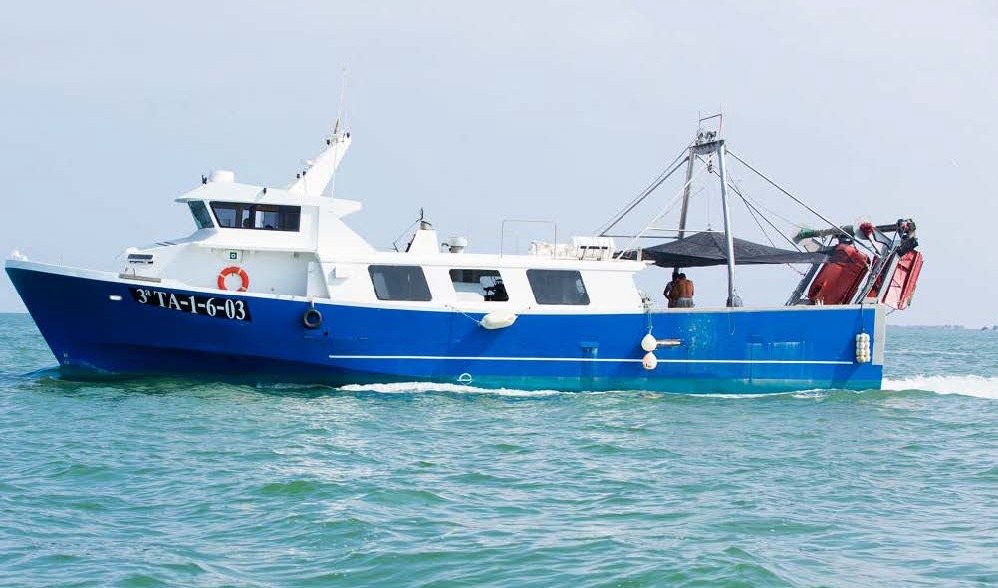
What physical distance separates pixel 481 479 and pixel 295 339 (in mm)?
6799

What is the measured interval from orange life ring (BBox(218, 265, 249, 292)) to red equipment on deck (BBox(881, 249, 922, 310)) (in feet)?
39.2

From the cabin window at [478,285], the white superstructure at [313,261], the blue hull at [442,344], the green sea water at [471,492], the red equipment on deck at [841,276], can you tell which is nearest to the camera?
the green sea water at [471,492]

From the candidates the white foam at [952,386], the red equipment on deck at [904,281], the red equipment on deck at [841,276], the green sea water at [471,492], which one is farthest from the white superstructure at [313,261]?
the white foam at [952,386]

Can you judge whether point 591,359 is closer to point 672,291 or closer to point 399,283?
point 672,291

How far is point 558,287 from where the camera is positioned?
17.0 metres

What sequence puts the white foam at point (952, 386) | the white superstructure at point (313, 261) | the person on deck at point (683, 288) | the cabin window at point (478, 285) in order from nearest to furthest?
1. the white superstructure at point (313, 261)
2. the cabin window at point (478, 285)
3. the person on deck at point (683, 288)
4. the white foam at point (952, 386)

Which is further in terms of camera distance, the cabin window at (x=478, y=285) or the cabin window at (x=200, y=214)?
the cabin window at (x=478, y=285)

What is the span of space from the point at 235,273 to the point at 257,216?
104cm

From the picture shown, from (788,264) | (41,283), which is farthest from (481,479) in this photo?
(788,264)

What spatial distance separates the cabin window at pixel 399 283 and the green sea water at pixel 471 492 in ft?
6.16

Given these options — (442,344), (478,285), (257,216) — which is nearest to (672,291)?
(478,285)

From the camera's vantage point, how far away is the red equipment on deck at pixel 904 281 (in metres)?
18.6

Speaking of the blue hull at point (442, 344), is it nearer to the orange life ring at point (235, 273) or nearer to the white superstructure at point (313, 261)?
the white superstructure at point (313, 261)

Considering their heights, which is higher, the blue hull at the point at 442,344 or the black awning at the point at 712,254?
the black awning at the point at 712,254
